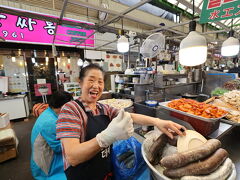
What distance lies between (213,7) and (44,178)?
365 cm

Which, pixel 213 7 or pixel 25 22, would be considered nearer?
pixel 213 7

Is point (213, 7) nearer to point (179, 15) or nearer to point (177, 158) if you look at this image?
point (177, 158)

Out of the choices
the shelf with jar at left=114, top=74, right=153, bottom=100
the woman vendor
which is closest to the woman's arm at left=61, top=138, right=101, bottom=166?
the woman vendor

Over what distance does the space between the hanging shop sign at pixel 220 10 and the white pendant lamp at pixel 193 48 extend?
0.81 metres

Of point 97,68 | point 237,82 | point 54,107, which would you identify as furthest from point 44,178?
point 237,82

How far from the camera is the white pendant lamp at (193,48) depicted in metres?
1.29

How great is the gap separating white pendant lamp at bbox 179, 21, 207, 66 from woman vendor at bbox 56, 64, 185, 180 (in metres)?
0.90

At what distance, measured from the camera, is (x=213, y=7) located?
6.04ft

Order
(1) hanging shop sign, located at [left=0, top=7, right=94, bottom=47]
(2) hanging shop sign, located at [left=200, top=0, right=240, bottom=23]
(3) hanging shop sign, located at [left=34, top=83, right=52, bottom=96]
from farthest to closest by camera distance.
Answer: (3) hanging shop sign, located at [left=34, top=83, right=52, bottom=96] → (1) hanging shop sign, located at [left=0, top=7, right=94, bottom=47] → (2) hanging shop sign, located at [left=200, top=0, right=240, bottom=23]

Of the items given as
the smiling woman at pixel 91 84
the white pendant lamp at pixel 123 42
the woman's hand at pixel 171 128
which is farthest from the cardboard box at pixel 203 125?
the white pendant lamp at pixel 123 42

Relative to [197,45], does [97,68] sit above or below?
below

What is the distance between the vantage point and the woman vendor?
29.5 inches

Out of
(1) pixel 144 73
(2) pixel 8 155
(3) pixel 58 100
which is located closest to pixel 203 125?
(3) pixel 58 100

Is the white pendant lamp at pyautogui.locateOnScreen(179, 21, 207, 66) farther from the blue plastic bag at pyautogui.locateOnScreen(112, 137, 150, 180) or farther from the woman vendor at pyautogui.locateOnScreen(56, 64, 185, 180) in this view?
the blue plastic bag at pyautogui.locateOnScreen(112, 137, 150, 180)
